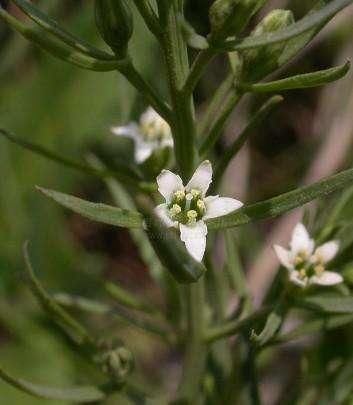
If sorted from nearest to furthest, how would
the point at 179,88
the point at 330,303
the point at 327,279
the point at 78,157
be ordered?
the point at 179,88, the point at 330,303, the point at 327,279, the point at 78,157

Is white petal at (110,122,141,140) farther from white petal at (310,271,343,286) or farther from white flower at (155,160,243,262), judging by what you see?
white petal at (310,271,343,286)

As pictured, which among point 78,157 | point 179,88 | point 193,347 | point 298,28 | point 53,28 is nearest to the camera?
point 298,28

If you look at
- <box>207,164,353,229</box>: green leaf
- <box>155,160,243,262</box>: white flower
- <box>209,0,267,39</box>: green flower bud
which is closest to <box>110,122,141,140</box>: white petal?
<box>155,160,243,262</box>: white flower

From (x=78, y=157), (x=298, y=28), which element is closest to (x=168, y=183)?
(x=298, y=28)

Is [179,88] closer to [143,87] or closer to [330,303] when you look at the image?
[143,87]

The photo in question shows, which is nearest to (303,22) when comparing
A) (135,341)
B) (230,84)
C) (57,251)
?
(230,84)

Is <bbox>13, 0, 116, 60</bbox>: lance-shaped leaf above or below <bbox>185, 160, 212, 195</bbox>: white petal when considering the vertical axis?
above

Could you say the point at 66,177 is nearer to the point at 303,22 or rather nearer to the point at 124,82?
the point at 124,82
